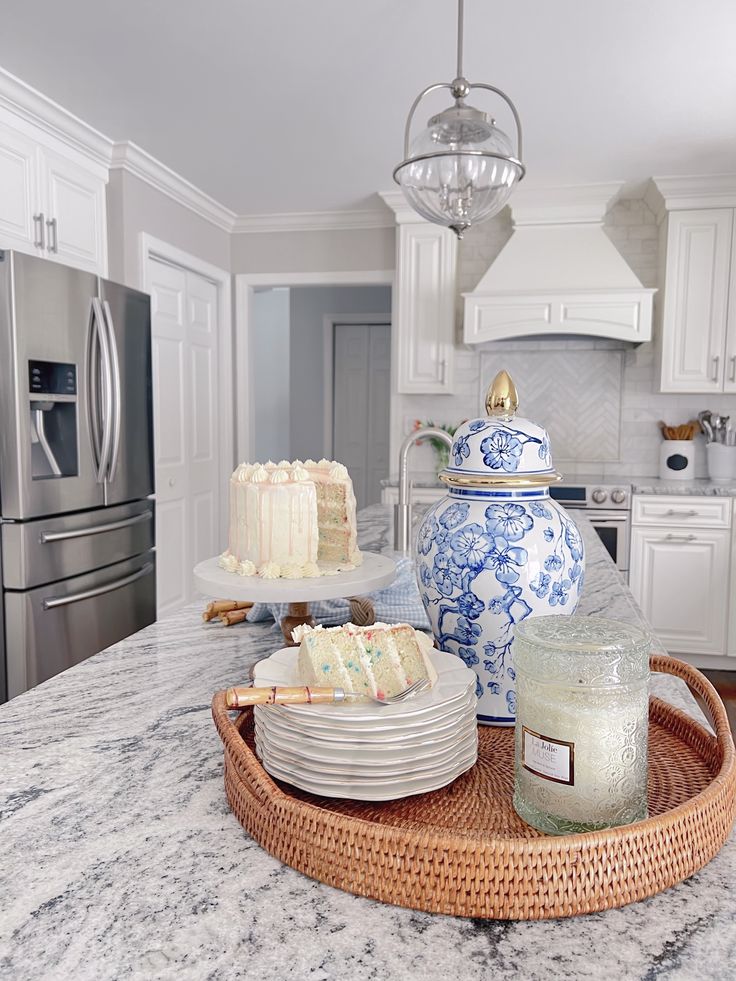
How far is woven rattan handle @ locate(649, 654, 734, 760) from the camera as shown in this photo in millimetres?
703

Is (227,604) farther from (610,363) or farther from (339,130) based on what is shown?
(610,363)

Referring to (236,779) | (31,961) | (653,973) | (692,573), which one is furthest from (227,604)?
(692,573)

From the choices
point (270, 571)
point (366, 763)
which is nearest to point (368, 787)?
point (366, 763)

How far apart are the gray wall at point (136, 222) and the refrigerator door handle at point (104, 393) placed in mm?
835

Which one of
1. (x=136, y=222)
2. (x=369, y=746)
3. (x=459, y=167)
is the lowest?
(x=369, y=746)

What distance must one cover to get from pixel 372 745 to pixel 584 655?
0.21 metres

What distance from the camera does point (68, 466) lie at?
2.80 meters

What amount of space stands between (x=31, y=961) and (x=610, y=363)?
4.41 metres

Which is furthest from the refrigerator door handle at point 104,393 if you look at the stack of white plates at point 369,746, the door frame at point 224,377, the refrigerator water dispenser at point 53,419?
the stack of white plates at point 369,746

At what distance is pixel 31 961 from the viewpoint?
508 millimetres

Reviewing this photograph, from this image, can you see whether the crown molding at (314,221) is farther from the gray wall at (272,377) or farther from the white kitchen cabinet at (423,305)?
the gray wall at (272,377)

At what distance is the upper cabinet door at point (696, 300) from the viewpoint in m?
3.94

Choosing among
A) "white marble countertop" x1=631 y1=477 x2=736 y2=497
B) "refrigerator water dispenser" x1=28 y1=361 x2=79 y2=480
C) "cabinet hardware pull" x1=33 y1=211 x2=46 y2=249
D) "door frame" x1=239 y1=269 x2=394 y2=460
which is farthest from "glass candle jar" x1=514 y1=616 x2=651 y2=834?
"door frame" x1=239 y1=269 x2=394 y2=460

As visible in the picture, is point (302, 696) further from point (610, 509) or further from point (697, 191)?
point (697, 191)
